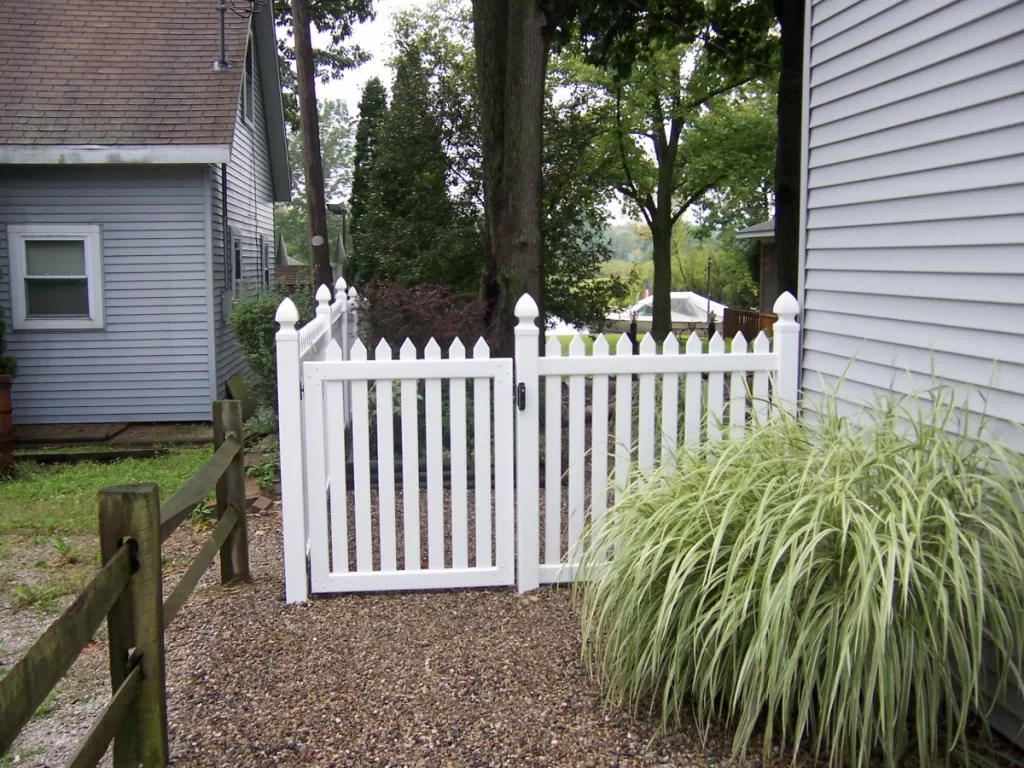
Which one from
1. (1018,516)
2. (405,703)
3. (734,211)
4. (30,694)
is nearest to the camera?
(30,694)

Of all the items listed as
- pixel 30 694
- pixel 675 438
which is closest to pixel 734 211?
pixel 675 438

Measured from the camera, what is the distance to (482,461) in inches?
176

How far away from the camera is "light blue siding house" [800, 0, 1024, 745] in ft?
10.5

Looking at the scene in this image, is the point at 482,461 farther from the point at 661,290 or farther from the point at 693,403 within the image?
the point at 661,290

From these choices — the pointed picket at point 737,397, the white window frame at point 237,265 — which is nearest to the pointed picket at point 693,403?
the pointed picket at point 737,397

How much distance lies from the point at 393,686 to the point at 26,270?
9339 millimetres

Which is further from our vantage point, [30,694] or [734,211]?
[734,211]

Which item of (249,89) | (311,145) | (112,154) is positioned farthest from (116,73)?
(249,89)

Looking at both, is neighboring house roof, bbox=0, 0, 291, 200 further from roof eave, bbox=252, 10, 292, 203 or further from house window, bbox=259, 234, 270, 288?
house window, bbox=259, 234, 270, 288

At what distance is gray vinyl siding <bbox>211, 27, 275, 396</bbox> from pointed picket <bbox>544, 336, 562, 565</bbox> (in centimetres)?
784

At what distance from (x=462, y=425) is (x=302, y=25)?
8926 mm

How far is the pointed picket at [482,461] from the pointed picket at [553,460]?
287mm

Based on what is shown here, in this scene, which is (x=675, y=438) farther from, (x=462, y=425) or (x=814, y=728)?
(x=814, y=728)

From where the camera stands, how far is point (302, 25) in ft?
38.1
